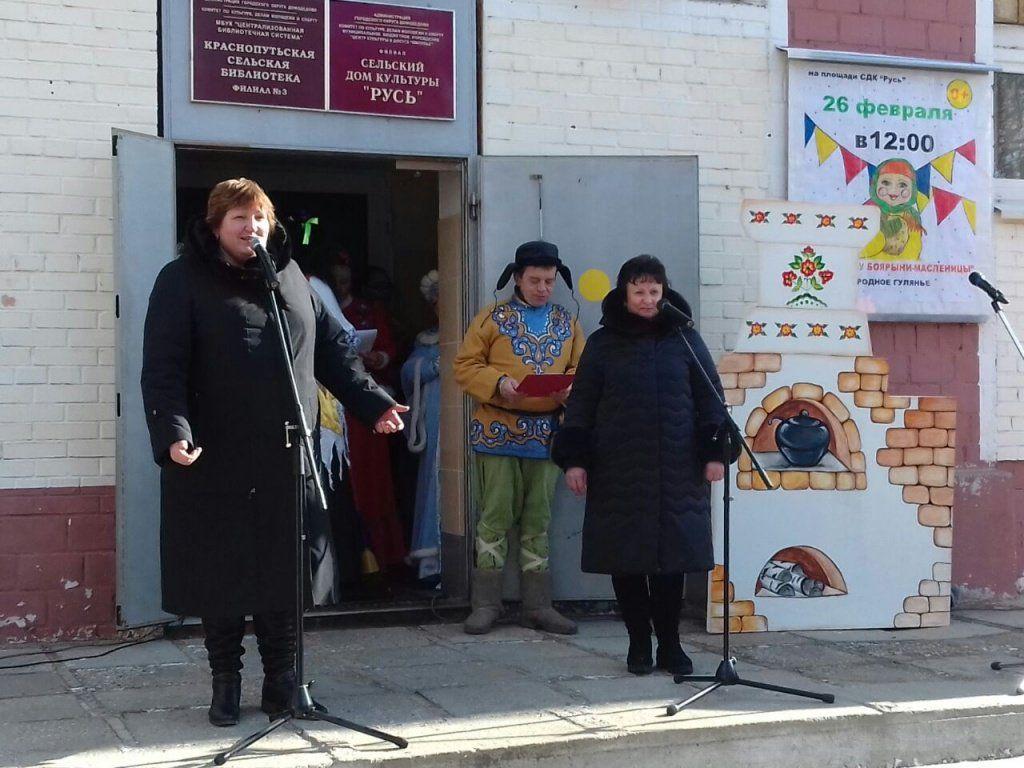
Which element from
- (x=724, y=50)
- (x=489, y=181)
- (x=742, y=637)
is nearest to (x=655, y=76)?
(x=724, y=50)

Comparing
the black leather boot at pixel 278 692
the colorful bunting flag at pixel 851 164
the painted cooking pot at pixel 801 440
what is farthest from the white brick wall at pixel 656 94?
the black leather boot at pixel 278 692

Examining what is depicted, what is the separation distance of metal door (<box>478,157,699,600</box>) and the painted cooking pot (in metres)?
0.77

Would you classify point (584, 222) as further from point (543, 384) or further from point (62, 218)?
point (62, 218)

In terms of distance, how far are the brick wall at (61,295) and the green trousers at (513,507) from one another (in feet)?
5.58

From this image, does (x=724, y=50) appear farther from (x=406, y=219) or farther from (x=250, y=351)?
(x=250, y=351)

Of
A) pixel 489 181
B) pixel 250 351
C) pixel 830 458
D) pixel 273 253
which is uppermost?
pixel 489 181

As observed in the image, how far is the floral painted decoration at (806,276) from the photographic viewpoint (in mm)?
6727

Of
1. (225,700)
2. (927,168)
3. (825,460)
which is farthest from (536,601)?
(927,168)

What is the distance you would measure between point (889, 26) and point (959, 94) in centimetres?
56

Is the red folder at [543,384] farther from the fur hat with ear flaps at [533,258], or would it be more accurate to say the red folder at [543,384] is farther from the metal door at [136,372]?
the metal door at [136,372]

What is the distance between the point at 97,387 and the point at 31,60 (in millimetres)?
1469

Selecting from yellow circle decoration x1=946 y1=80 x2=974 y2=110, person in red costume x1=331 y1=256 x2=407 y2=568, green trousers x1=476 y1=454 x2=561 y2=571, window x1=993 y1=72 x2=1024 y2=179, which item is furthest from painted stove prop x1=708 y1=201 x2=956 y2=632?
person in red costume x1=331 y1=256 x2=407 y2=568

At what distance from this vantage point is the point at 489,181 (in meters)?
6.87

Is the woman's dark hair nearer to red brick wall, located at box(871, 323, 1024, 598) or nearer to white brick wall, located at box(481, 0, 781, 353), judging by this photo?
white brick wall, located at box(481, 0, 781, 353)
